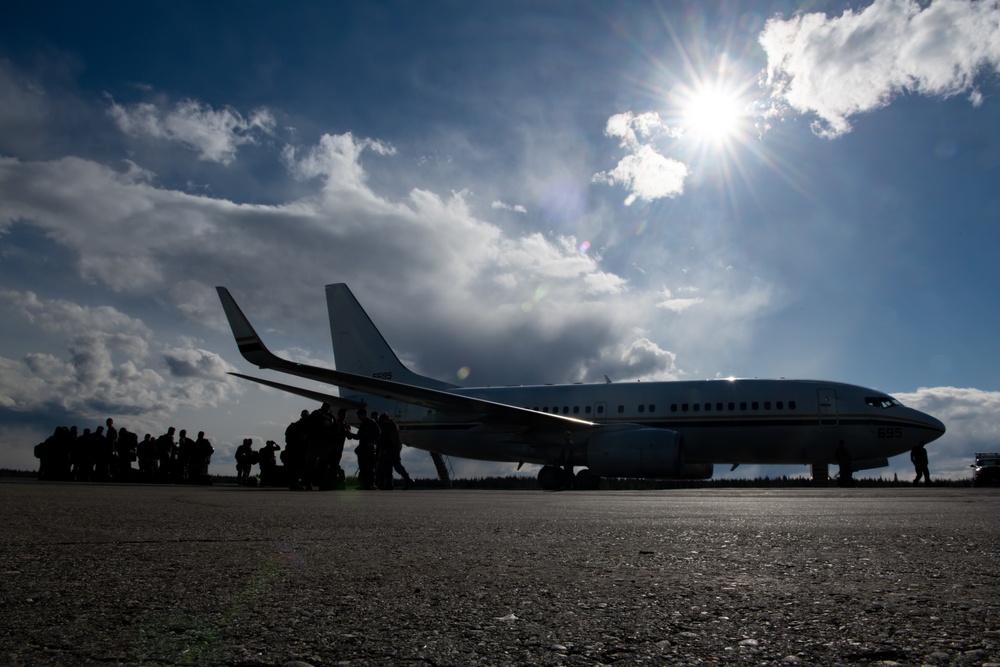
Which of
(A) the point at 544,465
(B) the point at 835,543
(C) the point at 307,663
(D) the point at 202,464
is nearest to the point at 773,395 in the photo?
(A) the point at 544,465

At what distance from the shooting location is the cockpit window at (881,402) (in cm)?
1953

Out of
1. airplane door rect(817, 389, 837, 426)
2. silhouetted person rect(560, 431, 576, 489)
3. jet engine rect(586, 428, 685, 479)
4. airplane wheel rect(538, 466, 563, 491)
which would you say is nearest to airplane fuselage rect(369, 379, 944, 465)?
airplane door rect(817, 389, 837, 426)

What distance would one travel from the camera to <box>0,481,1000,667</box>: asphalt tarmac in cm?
127

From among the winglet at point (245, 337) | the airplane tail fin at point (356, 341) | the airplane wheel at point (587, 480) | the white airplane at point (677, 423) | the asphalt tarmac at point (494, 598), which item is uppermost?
the airplane tail fin at point (356, 341)

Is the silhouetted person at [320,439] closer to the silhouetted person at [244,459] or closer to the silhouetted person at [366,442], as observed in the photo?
the silhouetted person at [366,442]

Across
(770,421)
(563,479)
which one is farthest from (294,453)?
(770,421)

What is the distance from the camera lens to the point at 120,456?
18.9 meters

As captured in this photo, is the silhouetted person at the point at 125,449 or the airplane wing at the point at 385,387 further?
the silhouetted person at the point at 125,449

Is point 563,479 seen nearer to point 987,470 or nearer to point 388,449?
point 388,449

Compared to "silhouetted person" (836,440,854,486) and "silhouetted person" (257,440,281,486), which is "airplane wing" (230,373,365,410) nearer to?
"silhouetted person" (257,440,281,486)

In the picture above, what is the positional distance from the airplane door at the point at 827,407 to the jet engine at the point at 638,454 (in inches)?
177

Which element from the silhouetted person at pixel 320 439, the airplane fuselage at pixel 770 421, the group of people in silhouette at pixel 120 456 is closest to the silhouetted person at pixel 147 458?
the group of people in silhouette at pixel 120 456

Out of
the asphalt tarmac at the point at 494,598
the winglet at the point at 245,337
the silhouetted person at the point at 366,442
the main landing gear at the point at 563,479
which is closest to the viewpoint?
the asphalt tarmac at the point at 494,598

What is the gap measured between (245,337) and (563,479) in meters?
7.82
